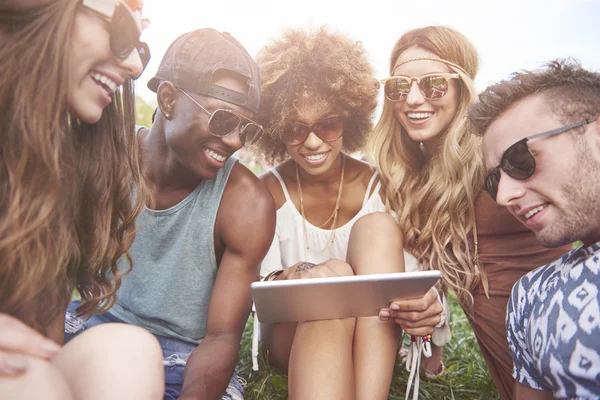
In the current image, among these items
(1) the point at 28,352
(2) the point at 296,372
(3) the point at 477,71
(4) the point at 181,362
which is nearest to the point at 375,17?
(3) the point at 477,71

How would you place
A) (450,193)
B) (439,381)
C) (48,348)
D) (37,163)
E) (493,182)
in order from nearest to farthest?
(48,348), (37,163), (493,182), (450,193), (439,381)

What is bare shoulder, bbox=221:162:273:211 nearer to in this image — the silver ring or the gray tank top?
the gray tank top


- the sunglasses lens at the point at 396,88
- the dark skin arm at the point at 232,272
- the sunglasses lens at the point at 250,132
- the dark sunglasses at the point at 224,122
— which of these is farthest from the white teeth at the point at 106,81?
the sunglasses lens at the point at 396,88

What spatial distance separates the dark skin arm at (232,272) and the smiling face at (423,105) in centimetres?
78

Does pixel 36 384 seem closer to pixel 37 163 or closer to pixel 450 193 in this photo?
pixel 37 163

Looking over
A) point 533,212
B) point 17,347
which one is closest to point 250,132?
point 533,212

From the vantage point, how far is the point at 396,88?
7.77 ft

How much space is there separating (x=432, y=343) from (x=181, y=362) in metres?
1.21

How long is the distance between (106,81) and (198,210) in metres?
0.77

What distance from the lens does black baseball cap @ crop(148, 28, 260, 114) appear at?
198cm

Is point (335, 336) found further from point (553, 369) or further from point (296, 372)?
point (553, 369)

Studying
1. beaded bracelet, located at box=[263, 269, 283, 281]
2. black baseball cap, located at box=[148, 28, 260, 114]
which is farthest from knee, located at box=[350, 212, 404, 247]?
black baseball cap, located at box=[148, 28, 260, 114]

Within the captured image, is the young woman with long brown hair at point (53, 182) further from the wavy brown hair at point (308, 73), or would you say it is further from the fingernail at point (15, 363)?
the wavy brown hair at point (308, 73)

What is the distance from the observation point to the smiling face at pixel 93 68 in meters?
1.33
